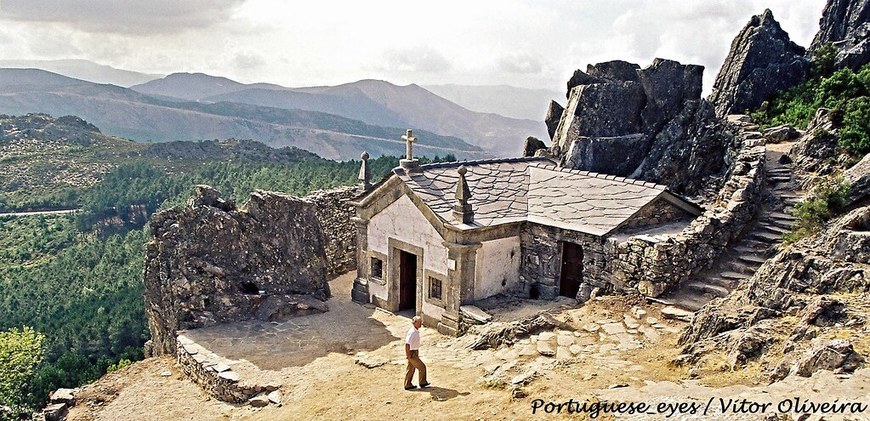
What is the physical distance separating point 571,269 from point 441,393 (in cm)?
666

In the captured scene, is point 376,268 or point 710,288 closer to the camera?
point 710,288

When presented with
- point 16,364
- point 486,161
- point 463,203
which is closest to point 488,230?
point 463,203

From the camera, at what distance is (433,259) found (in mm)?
17641

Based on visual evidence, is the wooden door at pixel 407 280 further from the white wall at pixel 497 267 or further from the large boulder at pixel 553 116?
the large boulder at pixel 553 116

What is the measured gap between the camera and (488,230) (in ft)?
55.4

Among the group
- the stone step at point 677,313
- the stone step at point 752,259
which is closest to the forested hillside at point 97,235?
the stone step at point 677,313

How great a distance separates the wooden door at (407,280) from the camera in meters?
19.1

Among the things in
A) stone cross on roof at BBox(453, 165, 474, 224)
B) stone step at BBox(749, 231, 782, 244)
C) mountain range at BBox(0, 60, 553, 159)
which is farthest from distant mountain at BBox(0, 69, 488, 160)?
stone step at BBox(749, 231, 782, 244)

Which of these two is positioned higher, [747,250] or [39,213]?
[747,250]

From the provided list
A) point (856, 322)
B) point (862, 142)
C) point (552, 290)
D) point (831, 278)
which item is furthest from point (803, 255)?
point (862, 142)

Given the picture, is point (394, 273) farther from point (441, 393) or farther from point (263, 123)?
point (263, 123)

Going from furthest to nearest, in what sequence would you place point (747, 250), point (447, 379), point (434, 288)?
point (434, 288)
point (747, 250)
point (447, 379)

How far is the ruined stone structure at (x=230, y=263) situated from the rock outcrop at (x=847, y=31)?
2065cm

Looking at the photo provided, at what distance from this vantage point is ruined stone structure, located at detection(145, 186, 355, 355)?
1723 cm
